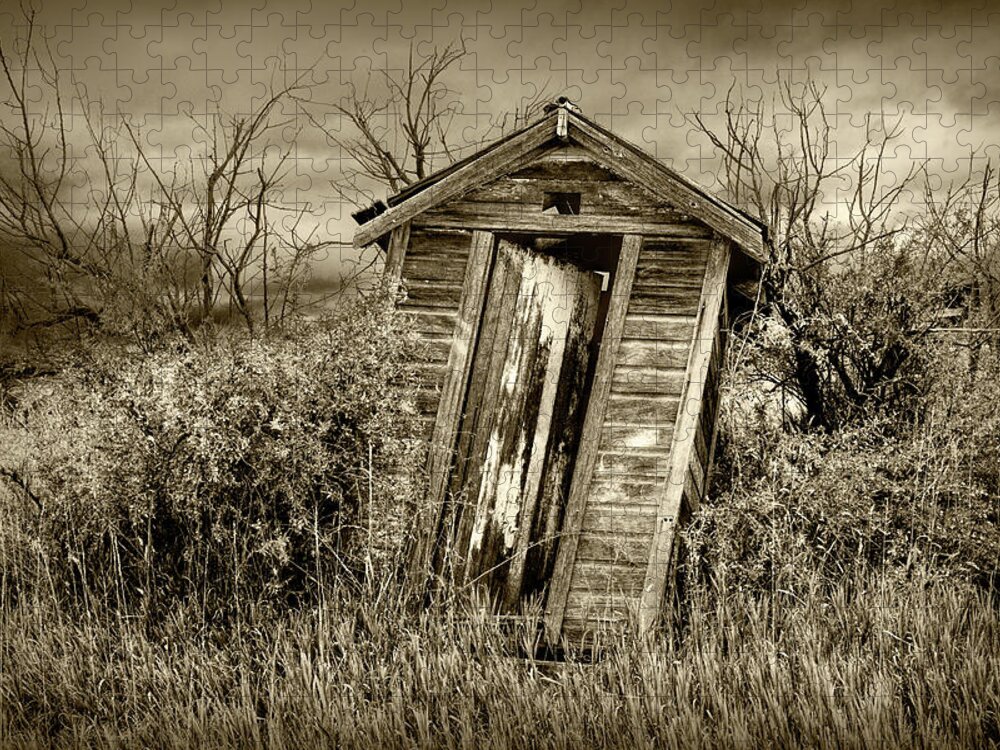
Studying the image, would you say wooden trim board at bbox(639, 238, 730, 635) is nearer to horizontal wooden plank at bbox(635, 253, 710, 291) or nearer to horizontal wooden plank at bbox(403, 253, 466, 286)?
horizontal wooden plank at bbox(635, 253, 710, 291)

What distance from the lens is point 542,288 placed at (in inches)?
225

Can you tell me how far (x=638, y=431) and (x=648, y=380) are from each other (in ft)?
1.06

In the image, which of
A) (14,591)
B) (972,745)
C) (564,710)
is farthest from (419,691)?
(14,591)

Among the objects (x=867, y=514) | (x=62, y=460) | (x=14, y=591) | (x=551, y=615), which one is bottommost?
(x=14, y=591)

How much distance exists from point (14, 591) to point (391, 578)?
2.55 m

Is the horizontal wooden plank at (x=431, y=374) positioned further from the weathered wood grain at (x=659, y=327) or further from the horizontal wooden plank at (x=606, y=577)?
the horizontal wooden plank at (x=606, y=577)

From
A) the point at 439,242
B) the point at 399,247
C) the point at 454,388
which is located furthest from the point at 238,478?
the point at 439,242

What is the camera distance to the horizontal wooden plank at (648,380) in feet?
18.1

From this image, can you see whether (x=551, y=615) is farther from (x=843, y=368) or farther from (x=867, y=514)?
(x=843, y=368)

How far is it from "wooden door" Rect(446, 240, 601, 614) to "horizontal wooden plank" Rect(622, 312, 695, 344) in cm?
44

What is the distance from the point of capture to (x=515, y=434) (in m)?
5.65

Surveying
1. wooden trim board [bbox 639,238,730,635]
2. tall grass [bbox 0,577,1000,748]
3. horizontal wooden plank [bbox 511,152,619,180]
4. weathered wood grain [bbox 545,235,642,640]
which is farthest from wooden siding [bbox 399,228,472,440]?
wooden trim board [bbox 639,238,730,635]

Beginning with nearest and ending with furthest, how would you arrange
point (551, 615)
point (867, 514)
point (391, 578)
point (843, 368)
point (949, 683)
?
point (949, 683) → point (391, 578) → point (551, 615) → point (867, 514) → point (843, 368)

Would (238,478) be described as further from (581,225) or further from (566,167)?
(566,167)
